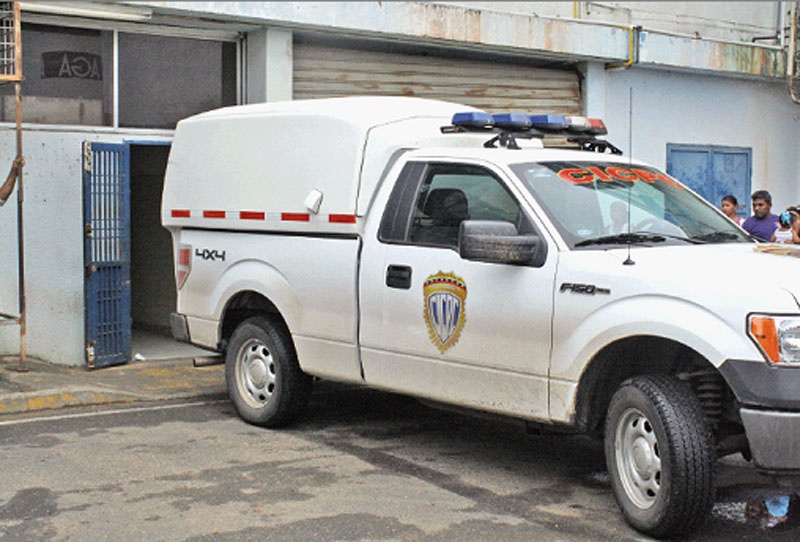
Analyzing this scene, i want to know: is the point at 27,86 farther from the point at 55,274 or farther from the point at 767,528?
the point at 767,528

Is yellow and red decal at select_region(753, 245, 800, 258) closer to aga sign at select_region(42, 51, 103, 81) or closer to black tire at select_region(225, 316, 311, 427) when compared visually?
black tire at select_region(225, 316, 311, 427)

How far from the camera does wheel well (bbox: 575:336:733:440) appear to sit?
5.49 meters

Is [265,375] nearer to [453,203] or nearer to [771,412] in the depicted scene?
[453,203]

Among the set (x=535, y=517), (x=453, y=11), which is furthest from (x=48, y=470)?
(x=453, y=11)

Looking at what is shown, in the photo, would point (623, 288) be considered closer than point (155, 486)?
Yes

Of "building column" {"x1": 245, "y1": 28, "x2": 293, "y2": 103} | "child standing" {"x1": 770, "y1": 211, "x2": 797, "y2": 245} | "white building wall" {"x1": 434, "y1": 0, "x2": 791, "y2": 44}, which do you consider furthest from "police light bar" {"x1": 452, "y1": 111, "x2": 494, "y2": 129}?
"white building wall" {"x1": 434, "y1": 0, "x2": 791, "y2": 44}

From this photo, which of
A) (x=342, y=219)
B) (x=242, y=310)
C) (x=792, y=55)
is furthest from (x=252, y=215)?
(x=792, y=55)

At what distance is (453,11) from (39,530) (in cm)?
833

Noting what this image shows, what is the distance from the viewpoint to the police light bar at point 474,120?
7.14 m

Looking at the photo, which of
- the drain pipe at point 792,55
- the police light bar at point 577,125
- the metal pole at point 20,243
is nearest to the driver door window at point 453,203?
the police light bar at point 577,125

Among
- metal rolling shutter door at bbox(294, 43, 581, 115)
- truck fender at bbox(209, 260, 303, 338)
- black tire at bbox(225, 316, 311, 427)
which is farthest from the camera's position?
metal rolling shutter door at bbox(294, 43, 581, 115)

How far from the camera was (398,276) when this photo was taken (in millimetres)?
6777

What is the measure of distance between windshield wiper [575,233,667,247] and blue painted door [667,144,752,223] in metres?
9.15

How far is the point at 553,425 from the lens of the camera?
239 inches
